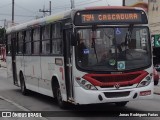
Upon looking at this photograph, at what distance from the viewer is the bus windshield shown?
11992mm

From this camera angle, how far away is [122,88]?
12.0m

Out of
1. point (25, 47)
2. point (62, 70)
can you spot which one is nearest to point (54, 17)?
point (62, 70)

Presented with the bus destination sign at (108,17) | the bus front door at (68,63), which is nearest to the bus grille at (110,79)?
the bus front door at (68,63)

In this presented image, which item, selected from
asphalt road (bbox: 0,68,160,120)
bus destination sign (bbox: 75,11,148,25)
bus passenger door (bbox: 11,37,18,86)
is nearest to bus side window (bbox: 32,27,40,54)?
asphalt road (bbox: 0,68,160,120)

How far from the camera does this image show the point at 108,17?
486 inches

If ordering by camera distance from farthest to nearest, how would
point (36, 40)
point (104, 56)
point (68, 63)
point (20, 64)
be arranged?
point (20, 64)
point (36, 40)
point (68, 63)
point (104, 56)

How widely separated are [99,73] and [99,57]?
0.42m

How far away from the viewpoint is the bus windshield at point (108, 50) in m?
12.0

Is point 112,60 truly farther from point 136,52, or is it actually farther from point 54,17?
point 54,17

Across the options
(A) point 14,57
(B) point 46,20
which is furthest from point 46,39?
(A) point 14,57

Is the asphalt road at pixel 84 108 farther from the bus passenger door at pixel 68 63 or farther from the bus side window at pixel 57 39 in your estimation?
the bus side window at pixel 57 39

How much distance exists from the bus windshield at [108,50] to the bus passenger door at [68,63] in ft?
1.76

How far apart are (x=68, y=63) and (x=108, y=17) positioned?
5.37 feet

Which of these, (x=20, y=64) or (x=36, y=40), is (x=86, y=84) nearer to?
(x=36, y=40)
